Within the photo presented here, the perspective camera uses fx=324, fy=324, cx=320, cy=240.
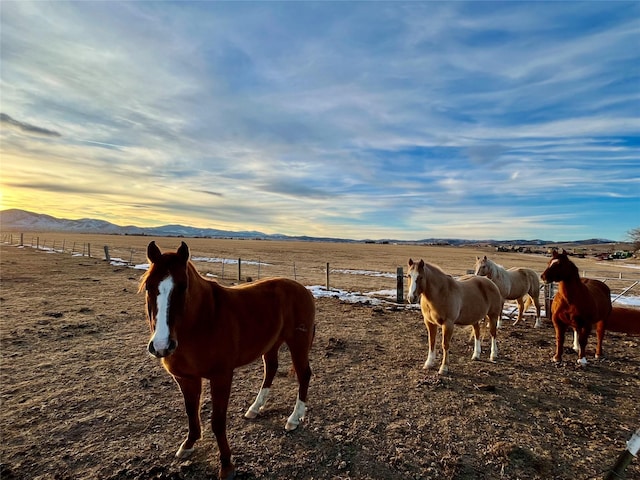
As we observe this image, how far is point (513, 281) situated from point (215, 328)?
9189 millimetres

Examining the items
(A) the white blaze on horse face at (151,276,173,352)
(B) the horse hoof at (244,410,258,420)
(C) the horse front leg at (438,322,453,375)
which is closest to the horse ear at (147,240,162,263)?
(A) the white blaze on horse face at (151,276,173,352)

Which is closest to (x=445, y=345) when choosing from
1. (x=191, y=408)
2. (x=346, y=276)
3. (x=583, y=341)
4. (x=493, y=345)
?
(x=493, y=345)

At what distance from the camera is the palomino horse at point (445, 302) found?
5.90m

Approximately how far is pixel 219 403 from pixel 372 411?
2.23 meters

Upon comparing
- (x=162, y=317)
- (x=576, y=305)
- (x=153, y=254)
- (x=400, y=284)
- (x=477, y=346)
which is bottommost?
(x=477, y=346)

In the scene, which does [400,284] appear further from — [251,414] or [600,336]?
[251,414]

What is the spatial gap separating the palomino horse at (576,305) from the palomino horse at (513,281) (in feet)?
6.84

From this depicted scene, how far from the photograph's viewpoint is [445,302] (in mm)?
6035

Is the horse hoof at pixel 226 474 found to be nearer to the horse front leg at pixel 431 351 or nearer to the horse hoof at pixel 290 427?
the horse hoof at pixel 290 427

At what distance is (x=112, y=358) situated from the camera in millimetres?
6164

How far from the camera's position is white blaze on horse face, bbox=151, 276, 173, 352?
246cm

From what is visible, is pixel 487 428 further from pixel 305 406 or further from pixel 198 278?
pixel 198 278

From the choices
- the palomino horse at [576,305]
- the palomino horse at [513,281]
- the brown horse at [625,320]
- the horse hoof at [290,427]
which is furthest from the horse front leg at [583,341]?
the horse hoof at [290,427]

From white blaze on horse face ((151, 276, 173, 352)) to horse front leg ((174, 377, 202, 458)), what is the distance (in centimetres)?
106
